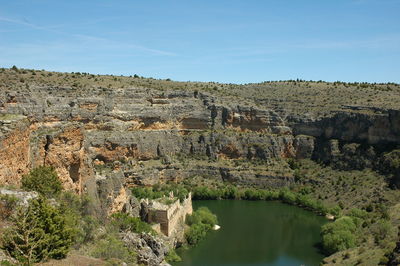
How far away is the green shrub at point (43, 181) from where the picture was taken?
2336 centimetres

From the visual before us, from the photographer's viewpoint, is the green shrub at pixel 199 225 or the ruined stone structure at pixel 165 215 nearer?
the ruined stone structure at pixel 165 215

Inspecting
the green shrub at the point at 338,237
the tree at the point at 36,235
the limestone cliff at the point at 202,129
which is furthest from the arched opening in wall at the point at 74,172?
the green shrub at the point at 338,237

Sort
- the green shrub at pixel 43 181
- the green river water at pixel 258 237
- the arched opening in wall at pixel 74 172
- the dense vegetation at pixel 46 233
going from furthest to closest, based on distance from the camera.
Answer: the green river water at pixel 258 237 → the arched opening in wall at pixel 74 172 → the green shrub at pixel 43 181 → the dense vegetation at pixel 46 233

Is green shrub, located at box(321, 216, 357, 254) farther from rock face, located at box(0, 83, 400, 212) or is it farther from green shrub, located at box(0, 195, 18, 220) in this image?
green shrub, located at box(0, 195, 18, 220)

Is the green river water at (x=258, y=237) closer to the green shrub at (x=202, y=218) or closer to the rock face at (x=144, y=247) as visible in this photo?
the green shrub at (x=202, y=218)

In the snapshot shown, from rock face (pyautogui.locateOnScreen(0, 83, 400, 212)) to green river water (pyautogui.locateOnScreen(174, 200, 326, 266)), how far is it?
32.3ft

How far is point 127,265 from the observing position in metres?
18.5

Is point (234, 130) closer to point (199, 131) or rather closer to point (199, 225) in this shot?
point (199, 131)

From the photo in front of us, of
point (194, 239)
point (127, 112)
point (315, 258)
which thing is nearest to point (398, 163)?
point (315, 258)

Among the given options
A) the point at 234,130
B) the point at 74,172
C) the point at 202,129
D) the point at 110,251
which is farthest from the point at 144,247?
the point at 234,130

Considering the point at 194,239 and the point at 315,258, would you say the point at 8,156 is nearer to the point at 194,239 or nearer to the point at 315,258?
the point at 194,239

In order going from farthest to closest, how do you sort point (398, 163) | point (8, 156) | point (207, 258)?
point (398, 163), point (207, 258), point (8, 156)

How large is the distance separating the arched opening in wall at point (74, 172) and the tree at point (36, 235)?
35.3 ft

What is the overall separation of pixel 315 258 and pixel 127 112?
37.7 meters
